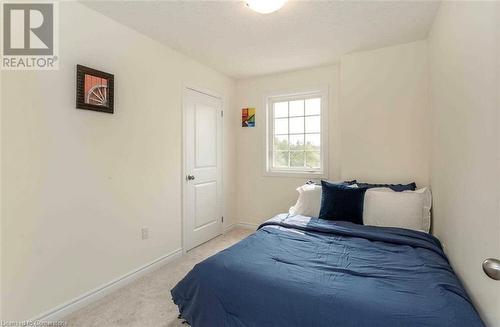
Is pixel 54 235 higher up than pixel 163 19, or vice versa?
pixel 163 19

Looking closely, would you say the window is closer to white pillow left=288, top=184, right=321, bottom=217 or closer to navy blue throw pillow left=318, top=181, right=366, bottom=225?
white pillow left=288, top=184, right=321, bottom=217

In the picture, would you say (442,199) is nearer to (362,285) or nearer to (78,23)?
(362,285)

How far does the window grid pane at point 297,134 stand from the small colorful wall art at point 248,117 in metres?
0.34

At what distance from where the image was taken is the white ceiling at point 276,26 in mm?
2072

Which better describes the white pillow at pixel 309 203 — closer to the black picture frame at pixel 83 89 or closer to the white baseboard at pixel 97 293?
the white baseboard at pixel 97 293

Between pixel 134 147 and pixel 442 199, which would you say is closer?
pixel 442 199

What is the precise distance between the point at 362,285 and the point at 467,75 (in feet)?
4.25

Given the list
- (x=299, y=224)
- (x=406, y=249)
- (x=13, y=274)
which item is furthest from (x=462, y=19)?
(x=13, y=274)

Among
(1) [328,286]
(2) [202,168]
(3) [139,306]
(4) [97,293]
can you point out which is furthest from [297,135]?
(4) [97,293]

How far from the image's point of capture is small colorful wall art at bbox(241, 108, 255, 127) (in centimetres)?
393

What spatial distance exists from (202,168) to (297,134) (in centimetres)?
141

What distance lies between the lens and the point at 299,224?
235cm

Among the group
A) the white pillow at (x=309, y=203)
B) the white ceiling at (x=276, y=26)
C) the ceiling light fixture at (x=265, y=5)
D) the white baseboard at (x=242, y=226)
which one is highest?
the white ceiling at (x=276, y=26)
